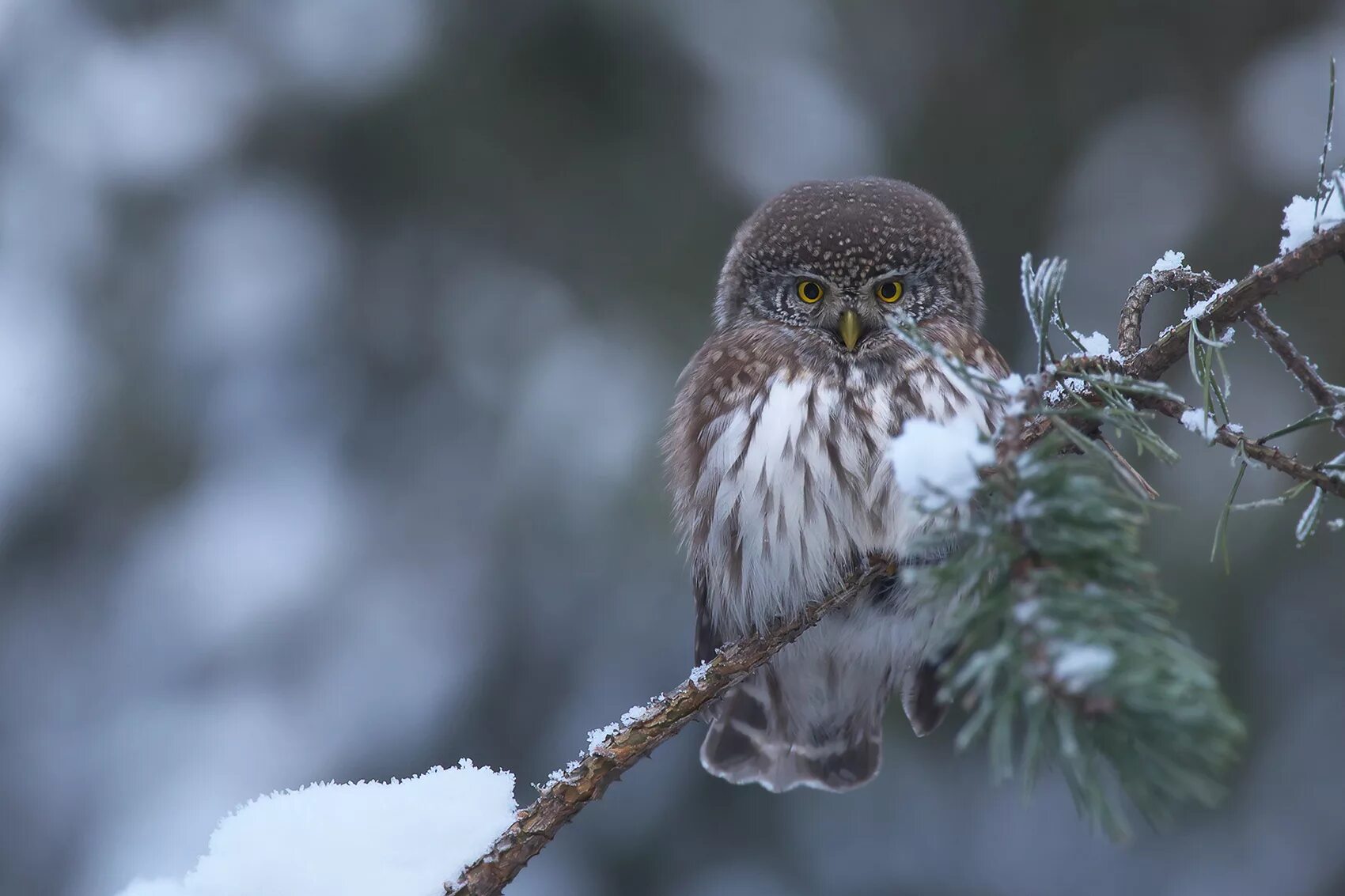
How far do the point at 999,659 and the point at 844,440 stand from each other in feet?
5.12

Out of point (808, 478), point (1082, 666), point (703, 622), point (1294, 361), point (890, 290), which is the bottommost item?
point (1082, 666)

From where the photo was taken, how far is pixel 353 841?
1.40m

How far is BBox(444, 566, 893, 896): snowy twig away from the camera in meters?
1.34

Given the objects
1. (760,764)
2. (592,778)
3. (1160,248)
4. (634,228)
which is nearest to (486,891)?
(592,778)

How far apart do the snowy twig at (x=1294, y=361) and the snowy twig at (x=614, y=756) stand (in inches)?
32.9

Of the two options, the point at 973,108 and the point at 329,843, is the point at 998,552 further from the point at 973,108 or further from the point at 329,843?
the point at 973,108

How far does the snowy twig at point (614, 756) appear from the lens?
134cm

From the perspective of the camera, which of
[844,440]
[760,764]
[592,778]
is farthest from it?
[760,764]

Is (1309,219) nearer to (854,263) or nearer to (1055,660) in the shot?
(1055,660)

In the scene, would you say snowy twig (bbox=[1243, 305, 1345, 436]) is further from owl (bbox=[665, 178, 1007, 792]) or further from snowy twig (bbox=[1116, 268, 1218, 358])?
owl (bbox=[665, 178, 1007, 792])

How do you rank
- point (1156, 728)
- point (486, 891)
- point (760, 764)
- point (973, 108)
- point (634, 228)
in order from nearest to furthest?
1. point (1156, 728)
2. point (486, 891)
3. point (760, 764)
4. point (634, 228)
5. point (973, 108)

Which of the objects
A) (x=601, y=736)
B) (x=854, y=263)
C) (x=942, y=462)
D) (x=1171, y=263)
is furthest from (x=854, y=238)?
(x=942, y=462)

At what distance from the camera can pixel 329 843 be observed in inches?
55.2

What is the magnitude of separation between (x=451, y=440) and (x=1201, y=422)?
3.00m
